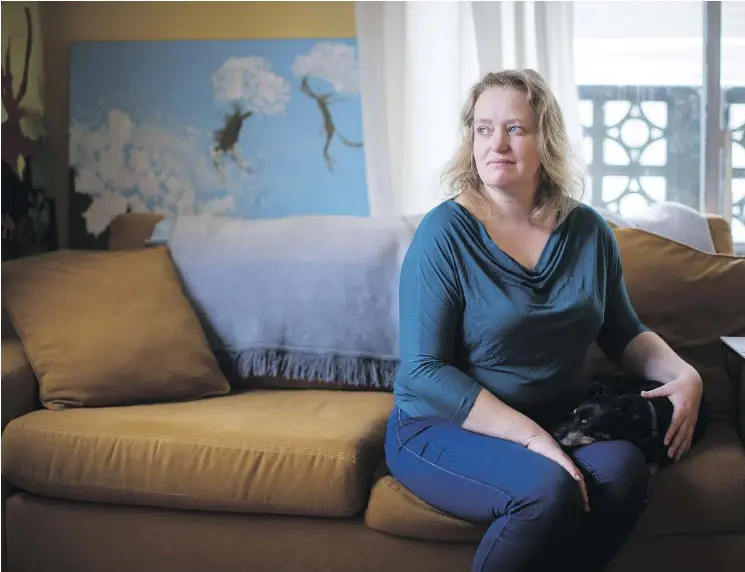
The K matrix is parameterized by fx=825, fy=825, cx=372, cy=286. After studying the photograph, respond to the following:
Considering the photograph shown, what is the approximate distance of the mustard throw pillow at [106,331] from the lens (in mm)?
1972

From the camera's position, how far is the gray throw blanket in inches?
85.7

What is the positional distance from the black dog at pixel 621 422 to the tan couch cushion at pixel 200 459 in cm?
44

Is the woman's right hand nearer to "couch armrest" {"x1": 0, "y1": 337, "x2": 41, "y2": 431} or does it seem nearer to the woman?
the woman

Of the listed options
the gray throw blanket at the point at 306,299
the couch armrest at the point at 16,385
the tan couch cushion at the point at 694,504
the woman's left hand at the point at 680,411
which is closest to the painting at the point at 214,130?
the gray throw blanket at the point at 306,299

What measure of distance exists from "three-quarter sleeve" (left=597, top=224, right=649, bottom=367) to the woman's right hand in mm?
413

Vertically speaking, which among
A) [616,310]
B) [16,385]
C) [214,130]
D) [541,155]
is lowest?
[16,385]

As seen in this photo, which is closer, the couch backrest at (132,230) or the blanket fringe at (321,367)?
the blanket fringe at (321,367)

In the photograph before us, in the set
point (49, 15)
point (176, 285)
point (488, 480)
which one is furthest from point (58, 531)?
point (49, 15)

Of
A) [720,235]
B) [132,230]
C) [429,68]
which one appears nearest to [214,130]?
[132,230]

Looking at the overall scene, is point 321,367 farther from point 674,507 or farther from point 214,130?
point 214,130

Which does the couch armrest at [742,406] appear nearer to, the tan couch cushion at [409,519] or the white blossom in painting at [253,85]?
the tan couch cushion at [409,519]

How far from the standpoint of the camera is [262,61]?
2.82 m

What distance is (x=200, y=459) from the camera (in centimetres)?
173

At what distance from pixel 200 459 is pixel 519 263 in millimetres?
781
